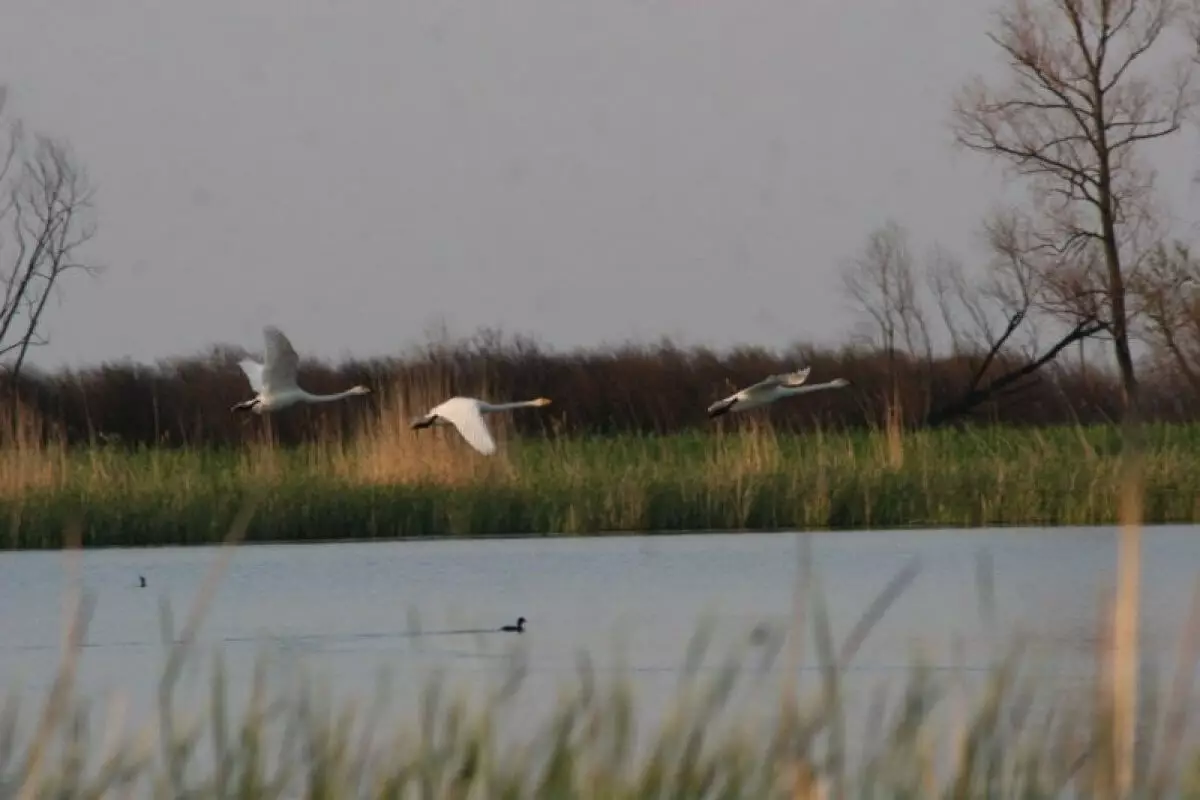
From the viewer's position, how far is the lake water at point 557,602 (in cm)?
825

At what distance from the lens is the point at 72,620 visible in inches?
146

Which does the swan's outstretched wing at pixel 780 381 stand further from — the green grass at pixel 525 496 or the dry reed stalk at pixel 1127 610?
the dry reed stalk at pixel 1127 610

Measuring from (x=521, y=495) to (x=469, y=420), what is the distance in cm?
83

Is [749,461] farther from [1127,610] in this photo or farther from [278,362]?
[1127,610]

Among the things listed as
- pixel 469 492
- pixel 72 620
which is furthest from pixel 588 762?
pixel 469 492

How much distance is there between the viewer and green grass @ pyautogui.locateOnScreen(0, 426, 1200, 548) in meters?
15.9

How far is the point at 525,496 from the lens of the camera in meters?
16.2

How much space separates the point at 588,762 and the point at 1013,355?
24594 millimetres

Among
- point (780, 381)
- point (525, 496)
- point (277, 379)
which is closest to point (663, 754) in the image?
point (780, 381)

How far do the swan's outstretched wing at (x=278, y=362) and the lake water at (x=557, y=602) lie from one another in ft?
4.66

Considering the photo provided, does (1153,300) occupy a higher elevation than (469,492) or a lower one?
higher

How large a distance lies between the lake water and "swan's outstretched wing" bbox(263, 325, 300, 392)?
1421 mm

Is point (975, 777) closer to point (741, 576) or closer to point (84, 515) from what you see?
point (741, 576)

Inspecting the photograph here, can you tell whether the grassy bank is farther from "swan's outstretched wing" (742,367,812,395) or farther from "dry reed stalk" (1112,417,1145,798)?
"dry reed stalk" (1112,417,1145,798)
